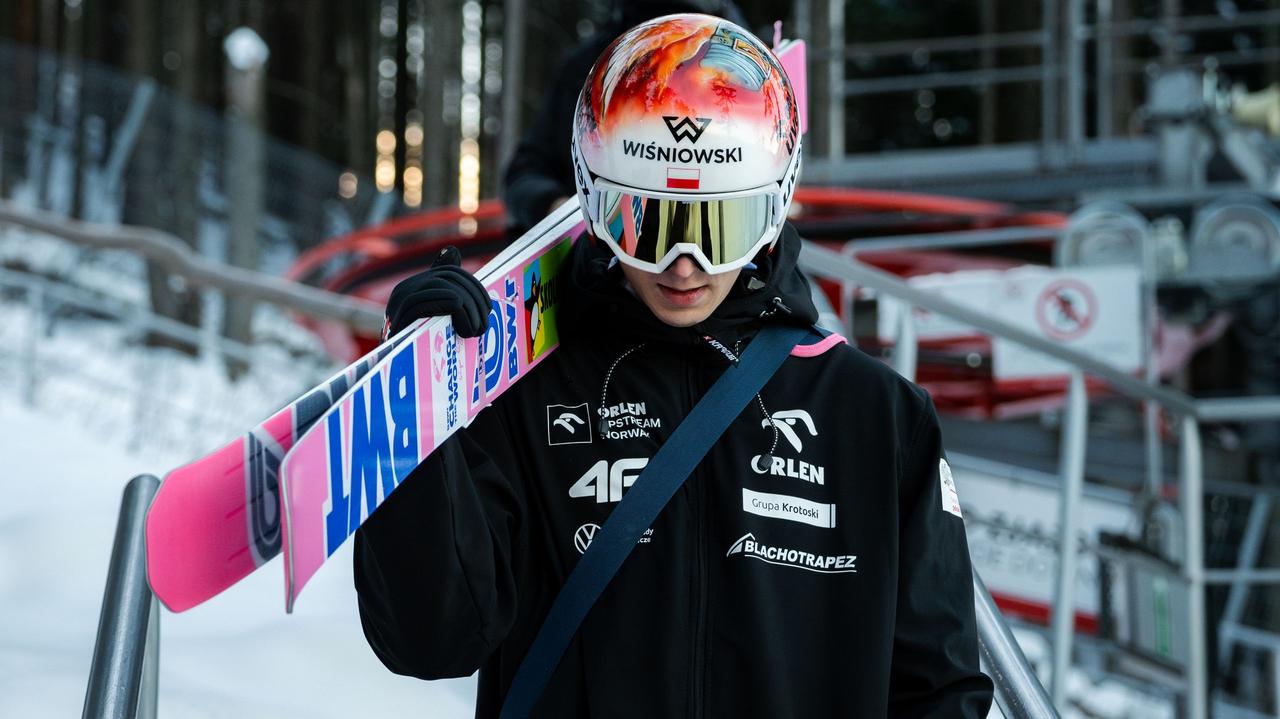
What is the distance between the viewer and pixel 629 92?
1.58 metres

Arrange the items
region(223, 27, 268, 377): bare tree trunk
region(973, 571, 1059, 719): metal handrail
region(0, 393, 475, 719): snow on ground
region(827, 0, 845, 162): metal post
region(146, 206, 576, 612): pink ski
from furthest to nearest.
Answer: region(223, 27, 268, 377): bare tree trunk
region(827, 0, 845, 162): metal post
region(0, 393, 475, 719): snow on ground
region(973, 571, 1059, 719): metal handrail
region(146, 206, 576, 612): pink ski

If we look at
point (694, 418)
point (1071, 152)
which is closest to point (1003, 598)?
point (1071, 152)

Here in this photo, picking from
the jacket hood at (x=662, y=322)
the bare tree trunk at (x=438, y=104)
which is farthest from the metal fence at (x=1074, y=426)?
the bare tree trunk at (x=438, y=104)

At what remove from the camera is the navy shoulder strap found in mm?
1518

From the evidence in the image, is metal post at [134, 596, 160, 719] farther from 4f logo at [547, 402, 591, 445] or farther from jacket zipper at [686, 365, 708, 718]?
jacket zipper at [686, 365, 708, 718]

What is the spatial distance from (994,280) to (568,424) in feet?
12.3

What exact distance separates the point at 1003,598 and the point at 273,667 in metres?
4.08

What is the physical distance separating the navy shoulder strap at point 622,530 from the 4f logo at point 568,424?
93 mm

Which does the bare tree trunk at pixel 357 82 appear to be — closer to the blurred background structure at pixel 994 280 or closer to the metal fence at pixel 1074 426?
the blurred background structure at pixel 994 280

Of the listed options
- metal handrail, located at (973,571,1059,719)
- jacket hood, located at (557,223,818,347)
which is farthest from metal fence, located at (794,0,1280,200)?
jacket hood, located at (557,223,818,347)

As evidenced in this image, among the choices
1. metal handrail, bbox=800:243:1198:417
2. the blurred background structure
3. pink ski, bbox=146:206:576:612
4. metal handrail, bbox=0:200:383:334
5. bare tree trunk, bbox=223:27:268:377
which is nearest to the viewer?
pink ski, bbox=146:206:576:612

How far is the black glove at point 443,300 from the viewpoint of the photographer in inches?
54.4

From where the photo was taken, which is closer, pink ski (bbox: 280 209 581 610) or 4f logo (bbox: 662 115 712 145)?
pink ski (bbox: 280 209 581 610)

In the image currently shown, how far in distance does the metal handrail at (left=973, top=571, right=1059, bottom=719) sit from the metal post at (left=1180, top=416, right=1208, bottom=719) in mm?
2583
